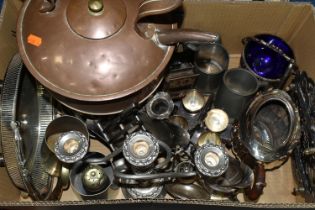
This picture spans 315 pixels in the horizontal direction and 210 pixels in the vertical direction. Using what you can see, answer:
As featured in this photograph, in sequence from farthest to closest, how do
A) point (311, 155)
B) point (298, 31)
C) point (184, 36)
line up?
point (298, 31) < point (311, 155) < point (184, 36)

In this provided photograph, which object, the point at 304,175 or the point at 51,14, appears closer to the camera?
the point at 51,14

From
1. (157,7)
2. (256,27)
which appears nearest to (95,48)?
(157,7)

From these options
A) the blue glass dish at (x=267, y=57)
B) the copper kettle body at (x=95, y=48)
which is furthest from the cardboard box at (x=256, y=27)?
the copper kettle body at (x=95, y=48)

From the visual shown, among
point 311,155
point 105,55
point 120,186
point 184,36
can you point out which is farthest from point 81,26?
point 311,155

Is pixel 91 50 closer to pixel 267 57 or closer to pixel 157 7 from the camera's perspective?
pixel 157 7

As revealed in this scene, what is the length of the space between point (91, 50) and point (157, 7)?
0.14 meters

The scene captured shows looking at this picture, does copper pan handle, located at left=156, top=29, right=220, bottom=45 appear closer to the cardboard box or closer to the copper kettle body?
the copper kettle body

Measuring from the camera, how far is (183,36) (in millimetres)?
719

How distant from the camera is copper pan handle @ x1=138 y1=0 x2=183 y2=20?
68 centimetres

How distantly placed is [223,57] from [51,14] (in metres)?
0.53

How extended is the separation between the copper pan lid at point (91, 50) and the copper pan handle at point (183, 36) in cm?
2

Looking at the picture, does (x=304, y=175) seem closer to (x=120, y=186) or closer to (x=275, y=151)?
(x=275, y=151)

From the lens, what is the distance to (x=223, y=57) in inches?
44.0

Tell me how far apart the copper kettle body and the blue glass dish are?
14.9 inches
